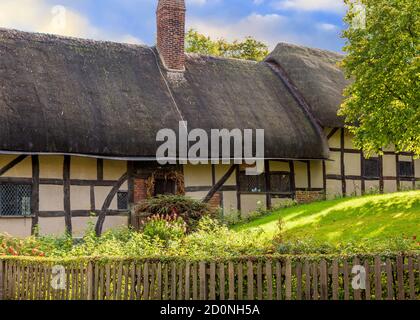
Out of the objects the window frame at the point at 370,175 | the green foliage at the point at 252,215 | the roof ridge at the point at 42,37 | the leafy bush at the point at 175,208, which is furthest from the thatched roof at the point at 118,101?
the window frame at the point at 370,175

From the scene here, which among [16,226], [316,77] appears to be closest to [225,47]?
[316,77]

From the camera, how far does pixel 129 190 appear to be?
18844mm

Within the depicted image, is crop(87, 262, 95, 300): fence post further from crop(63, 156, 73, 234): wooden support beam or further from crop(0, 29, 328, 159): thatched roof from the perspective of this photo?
crop(63, 156, 73, 234): wooden support beam

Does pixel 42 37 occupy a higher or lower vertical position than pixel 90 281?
higher

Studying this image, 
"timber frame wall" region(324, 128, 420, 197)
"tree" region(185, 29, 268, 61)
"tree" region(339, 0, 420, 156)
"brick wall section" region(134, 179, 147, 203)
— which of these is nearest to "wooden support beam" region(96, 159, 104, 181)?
"brick wall section" region(134, 179, 147, 203)

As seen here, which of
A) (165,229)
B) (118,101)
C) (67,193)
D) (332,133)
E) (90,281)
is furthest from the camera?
(332,133)

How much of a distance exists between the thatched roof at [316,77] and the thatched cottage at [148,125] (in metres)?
0.06

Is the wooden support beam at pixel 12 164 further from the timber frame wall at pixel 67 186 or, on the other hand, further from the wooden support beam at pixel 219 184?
the wooden support beam at pixel 219 184

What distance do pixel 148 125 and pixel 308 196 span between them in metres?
7.04

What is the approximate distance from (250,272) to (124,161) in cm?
1092

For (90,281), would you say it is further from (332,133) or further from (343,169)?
(343,169)

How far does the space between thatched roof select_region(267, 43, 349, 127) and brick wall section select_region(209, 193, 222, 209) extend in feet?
16.0

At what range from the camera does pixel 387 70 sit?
18.5 meters

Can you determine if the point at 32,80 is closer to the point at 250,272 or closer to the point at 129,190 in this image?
the point at 129,190
